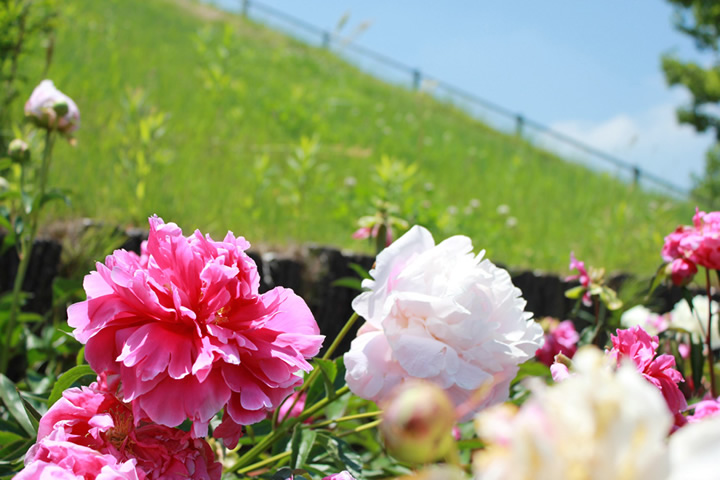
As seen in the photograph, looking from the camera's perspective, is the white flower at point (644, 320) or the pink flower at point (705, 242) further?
the white flower at point (644, 320)

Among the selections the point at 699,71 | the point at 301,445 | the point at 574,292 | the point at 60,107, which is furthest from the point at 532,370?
the point at 699,71

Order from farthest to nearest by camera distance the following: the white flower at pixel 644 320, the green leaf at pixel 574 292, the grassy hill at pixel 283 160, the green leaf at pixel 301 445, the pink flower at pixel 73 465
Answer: the grassy hill at pixel 283 160
the white flower at pixel 644 320
the green leaf at pixel 574 292
the green leaf at pixel 301 445
the pink flower at pixel 73 465

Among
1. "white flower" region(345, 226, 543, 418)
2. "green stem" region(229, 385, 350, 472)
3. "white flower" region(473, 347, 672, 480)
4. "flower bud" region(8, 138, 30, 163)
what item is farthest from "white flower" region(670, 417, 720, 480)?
"flower bud" region(8, 138, 30, 163)

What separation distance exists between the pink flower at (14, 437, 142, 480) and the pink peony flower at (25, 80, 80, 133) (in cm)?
78

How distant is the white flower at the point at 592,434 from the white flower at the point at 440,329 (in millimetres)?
331

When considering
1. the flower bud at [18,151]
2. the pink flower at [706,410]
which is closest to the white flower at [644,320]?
the pink flower at [706,410]

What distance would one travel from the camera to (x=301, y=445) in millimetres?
683

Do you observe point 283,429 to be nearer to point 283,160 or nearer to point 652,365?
point 652,365

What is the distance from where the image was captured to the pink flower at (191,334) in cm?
51

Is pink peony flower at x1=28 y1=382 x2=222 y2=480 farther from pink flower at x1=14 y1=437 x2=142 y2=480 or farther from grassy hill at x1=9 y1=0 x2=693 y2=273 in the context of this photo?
grassy hill at x1=9 y1=0 x2=693 y2=273

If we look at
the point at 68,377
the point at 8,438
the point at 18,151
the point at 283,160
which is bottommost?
the point at 8,438

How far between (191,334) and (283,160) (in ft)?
14.0

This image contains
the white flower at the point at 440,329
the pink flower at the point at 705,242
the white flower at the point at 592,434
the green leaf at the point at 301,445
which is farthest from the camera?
the pink flower at the point at 705,242

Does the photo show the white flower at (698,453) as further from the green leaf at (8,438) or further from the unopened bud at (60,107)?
the unopened bud at (60,107)
